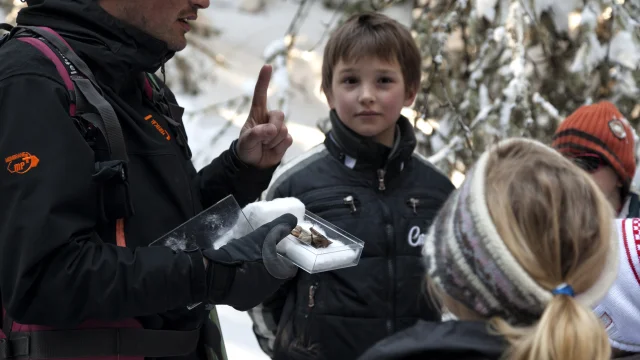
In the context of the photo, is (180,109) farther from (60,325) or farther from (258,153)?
(60,325)

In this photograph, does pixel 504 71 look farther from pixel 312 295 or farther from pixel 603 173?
pixel 312 295

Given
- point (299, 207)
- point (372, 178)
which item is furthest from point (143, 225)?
point (372, 178)

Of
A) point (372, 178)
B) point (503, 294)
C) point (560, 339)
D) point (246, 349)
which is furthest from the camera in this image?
point (246, 349)

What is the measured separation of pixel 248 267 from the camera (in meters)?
1.83

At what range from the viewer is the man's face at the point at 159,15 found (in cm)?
200

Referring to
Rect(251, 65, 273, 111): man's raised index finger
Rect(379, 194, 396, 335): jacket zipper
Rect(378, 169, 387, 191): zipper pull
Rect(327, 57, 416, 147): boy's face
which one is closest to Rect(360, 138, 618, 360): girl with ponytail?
Rect(251, 65, 273, 111): man's raised index finger

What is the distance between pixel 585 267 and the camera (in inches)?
55.9

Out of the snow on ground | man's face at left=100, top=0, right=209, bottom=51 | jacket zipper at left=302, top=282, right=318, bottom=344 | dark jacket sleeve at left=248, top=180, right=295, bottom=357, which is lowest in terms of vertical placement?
the snow on ground

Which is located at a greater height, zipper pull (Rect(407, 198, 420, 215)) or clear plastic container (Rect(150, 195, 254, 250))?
clear plastic container (Rect(150, 195, 254, 250))

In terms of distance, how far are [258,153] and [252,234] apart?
51 cm

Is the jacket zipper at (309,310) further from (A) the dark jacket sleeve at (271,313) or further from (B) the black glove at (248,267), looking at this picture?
(B) the black glove at (248,267)

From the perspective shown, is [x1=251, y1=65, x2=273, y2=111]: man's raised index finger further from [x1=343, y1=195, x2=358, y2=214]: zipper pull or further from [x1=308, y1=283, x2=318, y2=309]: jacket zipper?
[x1=308, y1=283, x2=318, y2=309]: jacket zipper

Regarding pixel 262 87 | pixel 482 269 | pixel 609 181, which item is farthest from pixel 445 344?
pixel 609 181

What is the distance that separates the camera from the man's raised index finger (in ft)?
7.65
